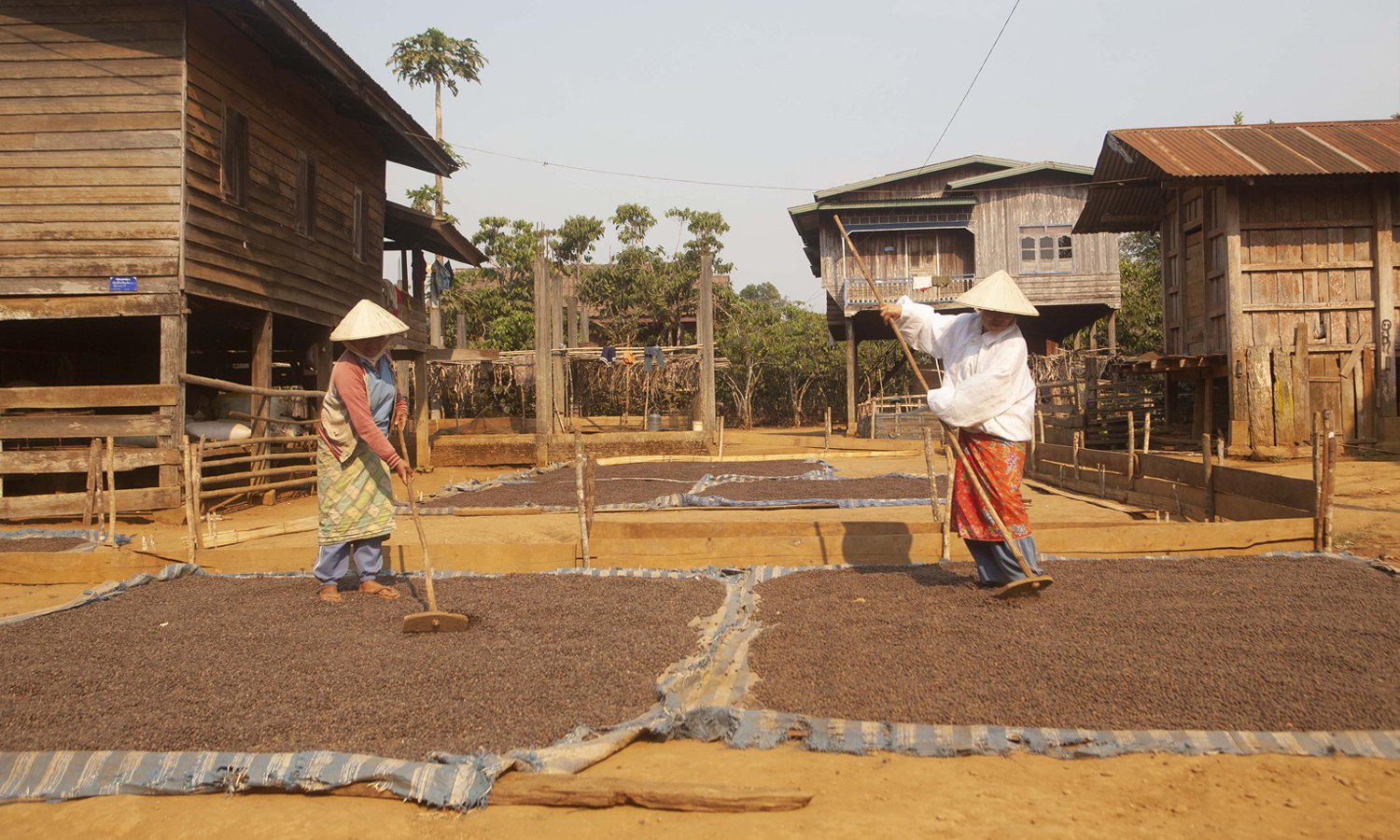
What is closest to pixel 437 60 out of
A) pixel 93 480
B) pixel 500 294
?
pixel 500 294

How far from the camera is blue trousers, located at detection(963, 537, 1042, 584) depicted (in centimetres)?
367

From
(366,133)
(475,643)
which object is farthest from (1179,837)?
(366,133)

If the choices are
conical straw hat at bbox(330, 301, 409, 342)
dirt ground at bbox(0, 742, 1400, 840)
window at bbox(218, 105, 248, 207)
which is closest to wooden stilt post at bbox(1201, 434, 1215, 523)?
dirt ground at bbox(0, 742, 1400, 840)

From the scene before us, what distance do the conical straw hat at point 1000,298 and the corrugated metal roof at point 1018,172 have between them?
1554cm

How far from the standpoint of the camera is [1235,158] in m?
10.4

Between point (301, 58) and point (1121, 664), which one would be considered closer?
point (1121, 664)

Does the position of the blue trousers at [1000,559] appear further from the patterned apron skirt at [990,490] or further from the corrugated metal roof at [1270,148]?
the corrugated metal roof at [1270,148]

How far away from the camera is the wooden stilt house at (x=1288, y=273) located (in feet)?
32.1

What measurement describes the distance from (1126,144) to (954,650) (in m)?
10.6

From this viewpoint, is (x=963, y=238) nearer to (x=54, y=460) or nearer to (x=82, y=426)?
(x=82, y=426)

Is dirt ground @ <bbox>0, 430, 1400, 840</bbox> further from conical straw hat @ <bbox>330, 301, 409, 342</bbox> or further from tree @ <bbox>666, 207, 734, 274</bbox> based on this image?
tree @ <bbox>666, 207, 734, 274</bbox>

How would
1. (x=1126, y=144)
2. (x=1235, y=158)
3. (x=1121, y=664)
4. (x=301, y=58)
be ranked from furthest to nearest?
(x=1126, y=144) < (x=1235, y=158) < (x=301, y=58) < (x=1121, y=664)

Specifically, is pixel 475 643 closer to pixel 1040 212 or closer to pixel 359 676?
pixel 359 676

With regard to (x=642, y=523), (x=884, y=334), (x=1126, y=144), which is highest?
(x=1126, y=144)
